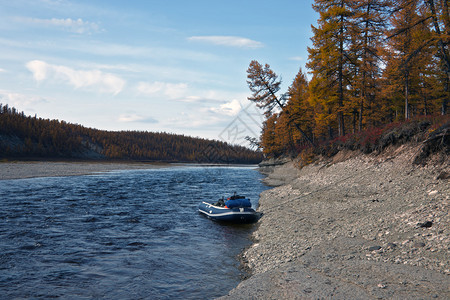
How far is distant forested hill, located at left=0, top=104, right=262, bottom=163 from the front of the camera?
107 m

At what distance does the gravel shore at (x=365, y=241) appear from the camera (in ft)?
24.3

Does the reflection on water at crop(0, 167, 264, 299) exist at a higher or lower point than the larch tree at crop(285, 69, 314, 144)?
lower

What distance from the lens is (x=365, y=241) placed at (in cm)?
1039

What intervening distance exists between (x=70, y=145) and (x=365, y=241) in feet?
450

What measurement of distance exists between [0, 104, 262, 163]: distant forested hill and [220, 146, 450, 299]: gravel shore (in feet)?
346

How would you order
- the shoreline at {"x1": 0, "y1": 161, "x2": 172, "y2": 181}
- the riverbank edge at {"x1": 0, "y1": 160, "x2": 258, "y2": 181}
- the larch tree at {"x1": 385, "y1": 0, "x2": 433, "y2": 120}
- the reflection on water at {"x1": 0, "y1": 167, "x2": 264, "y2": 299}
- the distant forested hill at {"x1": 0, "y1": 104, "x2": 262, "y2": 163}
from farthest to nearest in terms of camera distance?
the distant forested hill at {"x1": 0, "y1": 104, "x2": 262, "y2": 163} → the riverbank edge at {"x1": 0, "y1": 160, "x2": 258, "y2": 181} → the shoreline at {"x1": 0, "y1": 161, "x2": 172, "y2": 181} → the larch tree at {"x1": 385, "y1": 0, "x2": 433, "y2": 120} → the reflection on water at {"x1": 0, "y1": 167, "x2": 264, "y2": 299}

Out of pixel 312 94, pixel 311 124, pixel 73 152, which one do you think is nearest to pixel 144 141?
pixel 73 152

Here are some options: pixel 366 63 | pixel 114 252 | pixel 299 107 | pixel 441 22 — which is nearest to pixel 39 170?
pixel 299 107

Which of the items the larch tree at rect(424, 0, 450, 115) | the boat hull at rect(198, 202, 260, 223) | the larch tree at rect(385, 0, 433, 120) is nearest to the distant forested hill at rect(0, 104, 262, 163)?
the boat hull at rect(198, 202, 260, 223)

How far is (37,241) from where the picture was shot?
14.0m

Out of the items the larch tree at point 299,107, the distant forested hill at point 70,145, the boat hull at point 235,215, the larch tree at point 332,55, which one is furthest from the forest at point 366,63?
the distant forested hill at point 70,145

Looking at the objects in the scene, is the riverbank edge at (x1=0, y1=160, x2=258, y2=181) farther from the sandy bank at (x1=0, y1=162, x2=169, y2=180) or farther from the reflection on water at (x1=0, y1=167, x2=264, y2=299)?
the reflection on water at (x1=0, y1=167, x2=264, y2=299)

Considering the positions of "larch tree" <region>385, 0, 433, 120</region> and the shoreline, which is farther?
Result: the shoreline

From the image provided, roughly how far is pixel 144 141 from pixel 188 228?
18999cm
